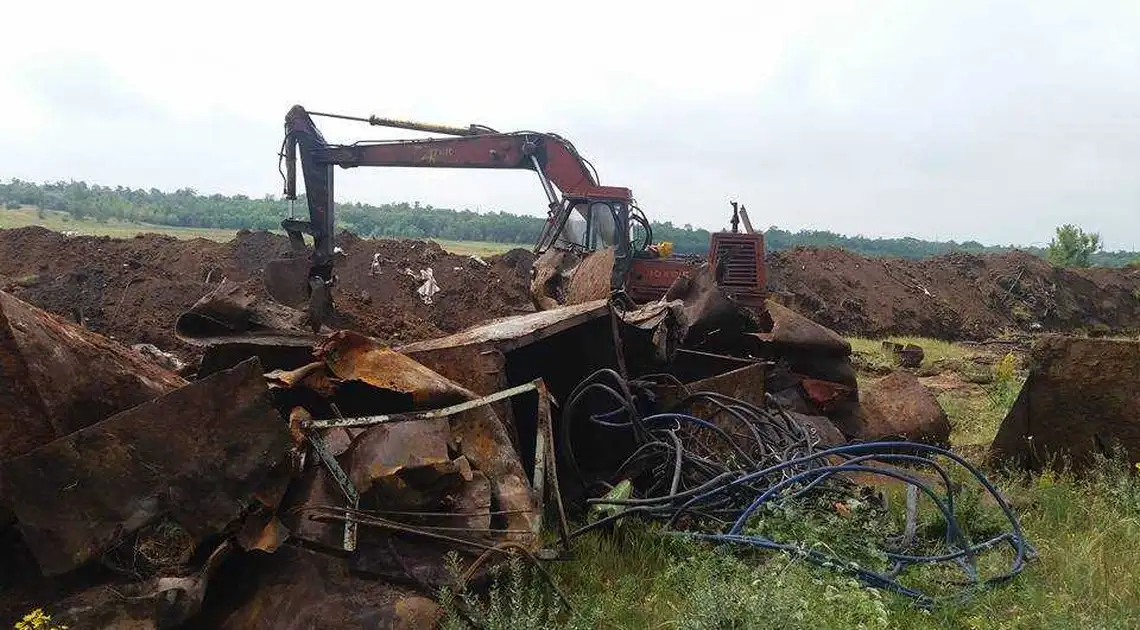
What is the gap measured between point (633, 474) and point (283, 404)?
2156 mm

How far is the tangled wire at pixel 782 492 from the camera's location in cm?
389

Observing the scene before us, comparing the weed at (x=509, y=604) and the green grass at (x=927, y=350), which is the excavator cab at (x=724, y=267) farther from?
the weed at (x=509, y=604)

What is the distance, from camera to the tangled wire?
389 centimetres

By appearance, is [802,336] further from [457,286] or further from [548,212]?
[457,286]

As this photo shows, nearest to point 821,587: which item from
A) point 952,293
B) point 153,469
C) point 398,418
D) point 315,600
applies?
point 398,418

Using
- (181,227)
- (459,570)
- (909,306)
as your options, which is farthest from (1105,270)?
(181,227)

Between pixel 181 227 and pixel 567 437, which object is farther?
pixel 181 227

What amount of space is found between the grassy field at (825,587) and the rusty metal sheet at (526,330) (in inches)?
45.3

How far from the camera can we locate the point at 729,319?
23.5 ft

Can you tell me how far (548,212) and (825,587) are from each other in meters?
8.89

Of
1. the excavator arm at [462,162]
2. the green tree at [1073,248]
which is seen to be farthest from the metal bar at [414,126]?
the green tree at [1073,248]

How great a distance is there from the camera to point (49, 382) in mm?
3080

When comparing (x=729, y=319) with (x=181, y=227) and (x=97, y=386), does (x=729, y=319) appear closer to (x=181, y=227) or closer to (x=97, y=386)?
(x=97, y=386)

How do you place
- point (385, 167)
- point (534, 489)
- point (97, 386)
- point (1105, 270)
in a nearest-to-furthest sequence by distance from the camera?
point (97, 386) < point (534, 489) < point (385, 167) < point (1105, 270)
